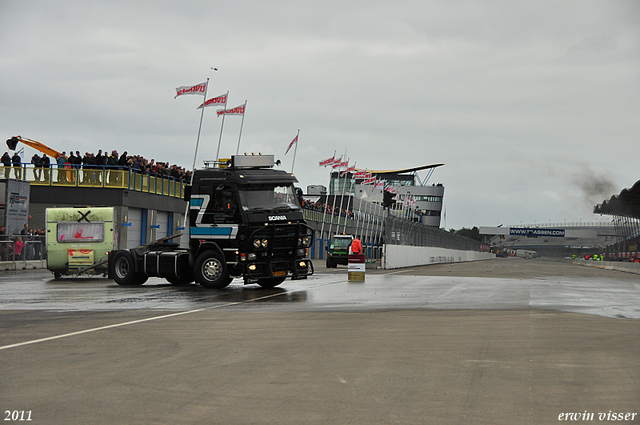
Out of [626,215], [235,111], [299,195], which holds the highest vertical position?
[235,111]

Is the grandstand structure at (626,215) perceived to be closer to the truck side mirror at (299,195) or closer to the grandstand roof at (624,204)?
the grandstand roof at (624,204)

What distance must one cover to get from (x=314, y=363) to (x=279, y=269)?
11738 millimetres

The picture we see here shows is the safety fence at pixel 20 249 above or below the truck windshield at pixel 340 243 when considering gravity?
below

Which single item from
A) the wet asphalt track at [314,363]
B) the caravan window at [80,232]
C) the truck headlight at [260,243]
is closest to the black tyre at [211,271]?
the truck headlight at [260,243]

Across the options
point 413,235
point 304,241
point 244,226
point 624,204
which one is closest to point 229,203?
point 244,226

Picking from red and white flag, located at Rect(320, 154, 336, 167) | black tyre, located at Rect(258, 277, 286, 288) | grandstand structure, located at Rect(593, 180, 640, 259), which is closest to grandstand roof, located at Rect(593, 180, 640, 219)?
grandstand structure, located at Rect(593, 180, 640, 259)

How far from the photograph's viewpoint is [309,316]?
41.6 ft

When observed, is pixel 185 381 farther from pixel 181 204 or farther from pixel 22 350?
pixel 181 204

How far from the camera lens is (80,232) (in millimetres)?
24719

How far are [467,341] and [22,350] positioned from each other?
559 cm

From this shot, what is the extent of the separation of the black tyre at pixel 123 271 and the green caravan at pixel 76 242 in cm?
311

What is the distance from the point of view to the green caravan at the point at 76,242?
2469 centimetres

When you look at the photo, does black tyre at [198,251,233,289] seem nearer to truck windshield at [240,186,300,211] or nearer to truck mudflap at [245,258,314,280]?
truck mudflap at [245,258,314,280]

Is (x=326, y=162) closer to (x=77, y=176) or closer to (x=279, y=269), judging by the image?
(x=77, y=176)
